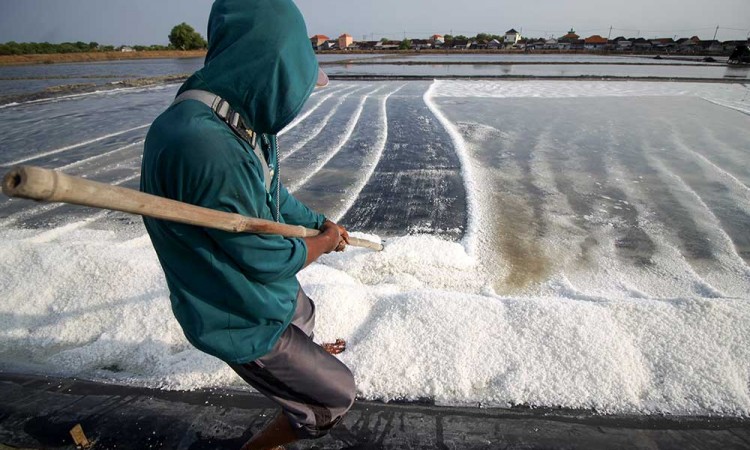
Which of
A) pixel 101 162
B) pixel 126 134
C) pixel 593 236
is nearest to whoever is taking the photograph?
pixel 593 236

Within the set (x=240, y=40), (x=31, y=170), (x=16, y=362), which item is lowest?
(x=16, y=362)

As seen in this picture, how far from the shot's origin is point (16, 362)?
7.30 feet

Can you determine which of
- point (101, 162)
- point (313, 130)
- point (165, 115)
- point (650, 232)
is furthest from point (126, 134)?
point (650, 232)

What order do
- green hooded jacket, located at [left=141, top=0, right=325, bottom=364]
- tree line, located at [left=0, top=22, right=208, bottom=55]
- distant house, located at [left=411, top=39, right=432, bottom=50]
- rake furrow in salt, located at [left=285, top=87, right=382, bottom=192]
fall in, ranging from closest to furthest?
green hooded jacket, located at [left=141, top=0, right=325, bottom=364] → rake furrow in salt, located at [left=285, top=87, right=382, bottom=192] → tree line, located at [left=0, top=22, right=208, bottom=55] → distant house, located at [left=411, top=39, right=432, bottom=50]

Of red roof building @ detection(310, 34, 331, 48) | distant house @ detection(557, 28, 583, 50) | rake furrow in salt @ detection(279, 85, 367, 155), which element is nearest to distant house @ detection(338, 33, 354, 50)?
red roof building @ detection(310, 34, 331, 48)

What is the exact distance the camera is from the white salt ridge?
1.94 meters

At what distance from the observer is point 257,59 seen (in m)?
1.00

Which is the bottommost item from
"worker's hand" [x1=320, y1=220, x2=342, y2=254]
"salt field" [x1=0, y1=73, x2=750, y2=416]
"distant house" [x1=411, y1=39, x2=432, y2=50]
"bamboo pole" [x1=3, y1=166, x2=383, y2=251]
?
"salt field" [x1=0, y1=73, x2=750, y2=416]

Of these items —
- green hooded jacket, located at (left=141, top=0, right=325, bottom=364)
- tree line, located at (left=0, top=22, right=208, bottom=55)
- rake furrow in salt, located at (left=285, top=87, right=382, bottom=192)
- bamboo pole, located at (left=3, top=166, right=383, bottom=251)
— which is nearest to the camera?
bamboo pole, located at (left=3, top=166, right=383, bottom=251)

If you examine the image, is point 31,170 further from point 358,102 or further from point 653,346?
point 358,102

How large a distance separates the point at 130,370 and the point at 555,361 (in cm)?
227

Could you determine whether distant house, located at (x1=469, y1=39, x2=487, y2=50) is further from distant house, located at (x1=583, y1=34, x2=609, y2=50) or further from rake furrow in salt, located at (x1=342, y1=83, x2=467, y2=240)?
rake furrow in salt, located at (x1=342, y1=83, x2=467, y2=240)

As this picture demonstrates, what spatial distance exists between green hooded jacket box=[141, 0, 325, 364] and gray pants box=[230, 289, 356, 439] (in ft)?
0.32

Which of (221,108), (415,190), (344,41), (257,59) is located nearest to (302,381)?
(221,108)
